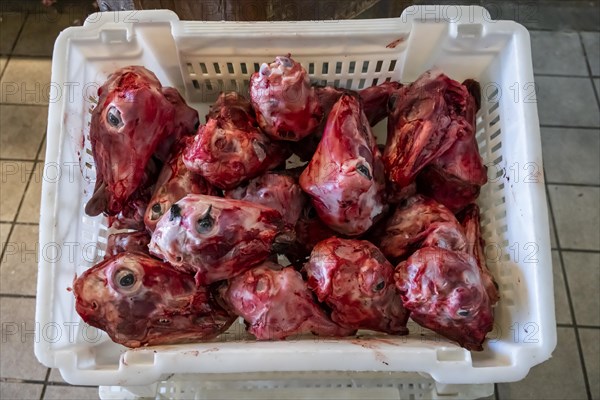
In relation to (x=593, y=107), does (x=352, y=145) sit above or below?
above

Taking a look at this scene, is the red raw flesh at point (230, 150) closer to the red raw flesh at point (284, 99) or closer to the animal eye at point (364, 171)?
the red raw flesh at point (284, 99)

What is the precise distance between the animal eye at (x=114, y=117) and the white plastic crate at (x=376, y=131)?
81 mm

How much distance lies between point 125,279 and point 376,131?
541 mm

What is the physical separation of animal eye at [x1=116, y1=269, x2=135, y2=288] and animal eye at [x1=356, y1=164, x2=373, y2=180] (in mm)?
335

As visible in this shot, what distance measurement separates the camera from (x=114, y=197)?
0.85 m

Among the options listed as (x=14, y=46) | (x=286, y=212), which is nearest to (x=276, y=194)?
(x=286, y=212)

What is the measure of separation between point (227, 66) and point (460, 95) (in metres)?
0.39

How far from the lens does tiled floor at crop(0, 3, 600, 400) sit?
122cm

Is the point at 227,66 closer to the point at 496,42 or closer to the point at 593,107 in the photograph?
the point at 496,42

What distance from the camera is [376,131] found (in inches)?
42.3

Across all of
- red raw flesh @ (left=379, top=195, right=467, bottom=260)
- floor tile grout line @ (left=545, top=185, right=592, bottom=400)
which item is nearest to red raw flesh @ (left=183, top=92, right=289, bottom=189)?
red raw flesh @ (left=379, top=195, right=467, bottom=260)

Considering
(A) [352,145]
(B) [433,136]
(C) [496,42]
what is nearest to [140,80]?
(A) [352,145]

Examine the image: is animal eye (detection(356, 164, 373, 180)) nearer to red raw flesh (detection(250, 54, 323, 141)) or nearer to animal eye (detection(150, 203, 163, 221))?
red raw flesh (detection(250, 54, 323, 141))

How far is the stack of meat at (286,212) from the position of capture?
2.51 feet
